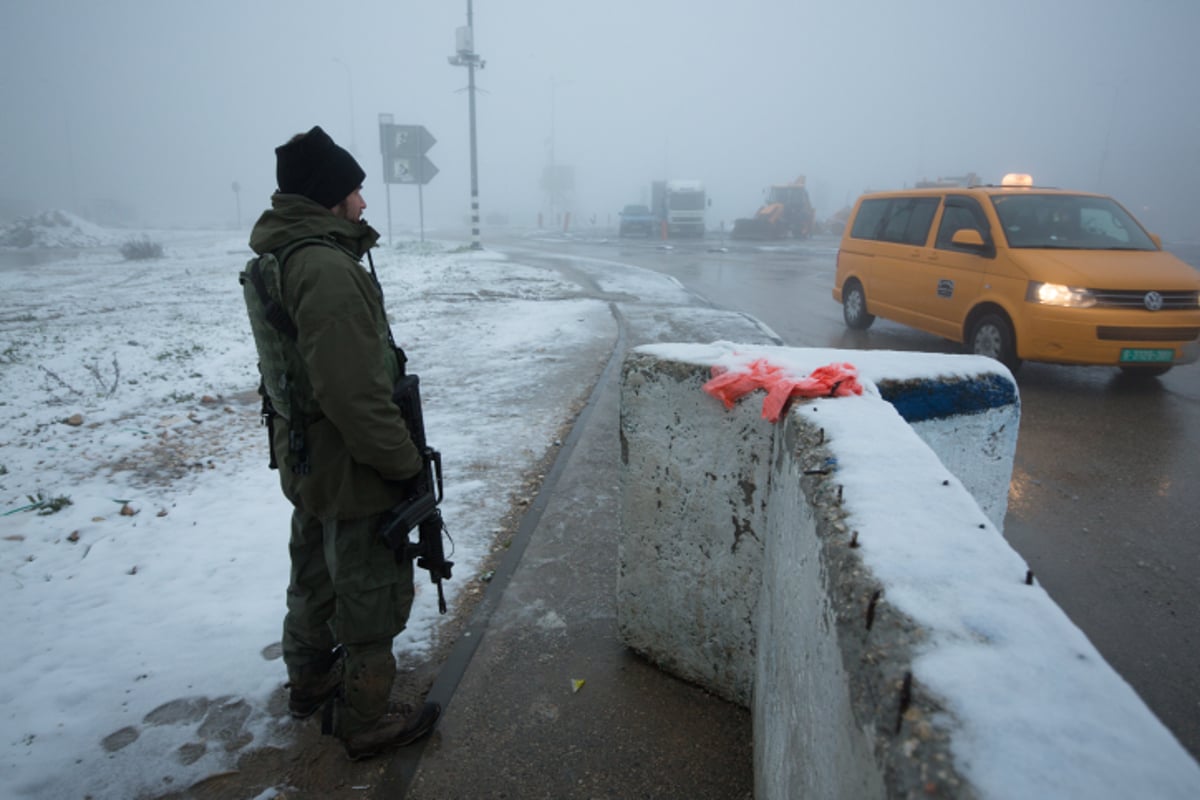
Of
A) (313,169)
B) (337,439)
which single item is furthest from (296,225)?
(337,439)

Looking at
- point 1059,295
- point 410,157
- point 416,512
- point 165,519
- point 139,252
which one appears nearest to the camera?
point 416,512

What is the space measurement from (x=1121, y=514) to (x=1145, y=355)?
3.05 m

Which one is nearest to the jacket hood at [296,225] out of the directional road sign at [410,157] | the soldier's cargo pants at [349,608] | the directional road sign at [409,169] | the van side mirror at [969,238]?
the soldier's cargo pants at [349,608]

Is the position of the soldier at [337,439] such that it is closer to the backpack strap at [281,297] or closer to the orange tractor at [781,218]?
the backpack strap at [281,297]

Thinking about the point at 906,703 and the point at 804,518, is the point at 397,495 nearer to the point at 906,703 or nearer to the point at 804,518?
the point at 804,518

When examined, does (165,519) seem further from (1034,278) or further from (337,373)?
(1034,278)

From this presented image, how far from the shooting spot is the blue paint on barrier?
2.31m

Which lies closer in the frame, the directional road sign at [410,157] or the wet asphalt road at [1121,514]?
the wet asphalt road at [1121,514]

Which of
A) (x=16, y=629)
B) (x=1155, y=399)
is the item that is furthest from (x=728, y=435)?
(x=1155, y=399)

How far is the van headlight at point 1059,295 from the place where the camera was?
20.2 feet

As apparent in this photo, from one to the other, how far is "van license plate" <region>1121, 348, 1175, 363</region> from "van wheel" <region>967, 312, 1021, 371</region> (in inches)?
33.5

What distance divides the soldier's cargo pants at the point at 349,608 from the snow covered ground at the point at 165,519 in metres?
0.32

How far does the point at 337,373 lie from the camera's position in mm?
1939

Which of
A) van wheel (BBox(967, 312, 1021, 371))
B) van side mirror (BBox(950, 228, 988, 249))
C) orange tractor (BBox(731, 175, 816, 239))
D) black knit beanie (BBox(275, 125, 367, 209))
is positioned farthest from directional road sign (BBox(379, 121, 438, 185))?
black knit beanie (BBox(275, 125, 367, 209))
